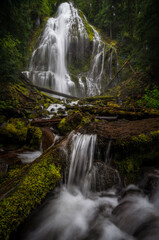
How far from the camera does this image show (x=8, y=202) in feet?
4.21

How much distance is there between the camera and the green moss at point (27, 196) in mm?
1173

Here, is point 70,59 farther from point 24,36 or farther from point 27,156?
point 27,156

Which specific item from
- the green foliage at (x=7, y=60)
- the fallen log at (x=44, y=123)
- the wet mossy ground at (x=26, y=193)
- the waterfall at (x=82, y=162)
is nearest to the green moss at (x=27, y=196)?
the wet mossy ground at (x=26, y=193)

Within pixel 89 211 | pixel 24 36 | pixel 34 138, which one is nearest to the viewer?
pixel 89 211

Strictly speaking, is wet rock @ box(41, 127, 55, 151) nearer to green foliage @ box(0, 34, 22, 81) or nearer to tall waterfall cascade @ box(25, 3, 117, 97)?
green foliage @ box(0, 34, 22, 81)

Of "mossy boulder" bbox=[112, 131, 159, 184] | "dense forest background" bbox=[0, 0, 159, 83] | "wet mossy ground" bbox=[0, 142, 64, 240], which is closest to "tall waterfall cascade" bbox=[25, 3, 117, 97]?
"dense forest background" bbox=[0, 0, 159, 83]

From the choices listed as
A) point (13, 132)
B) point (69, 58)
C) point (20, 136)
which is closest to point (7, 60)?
point (13, 132)

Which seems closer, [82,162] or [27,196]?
[27,196]

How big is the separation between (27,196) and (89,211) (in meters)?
1.28

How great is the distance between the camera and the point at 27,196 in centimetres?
144

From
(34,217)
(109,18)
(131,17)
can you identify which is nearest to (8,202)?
(34,217)

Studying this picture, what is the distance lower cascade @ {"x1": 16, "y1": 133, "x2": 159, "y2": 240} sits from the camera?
1666 mm

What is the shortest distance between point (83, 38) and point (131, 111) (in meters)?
24.3

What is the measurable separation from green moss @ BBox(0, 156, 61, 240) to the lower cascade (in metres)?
0.47
